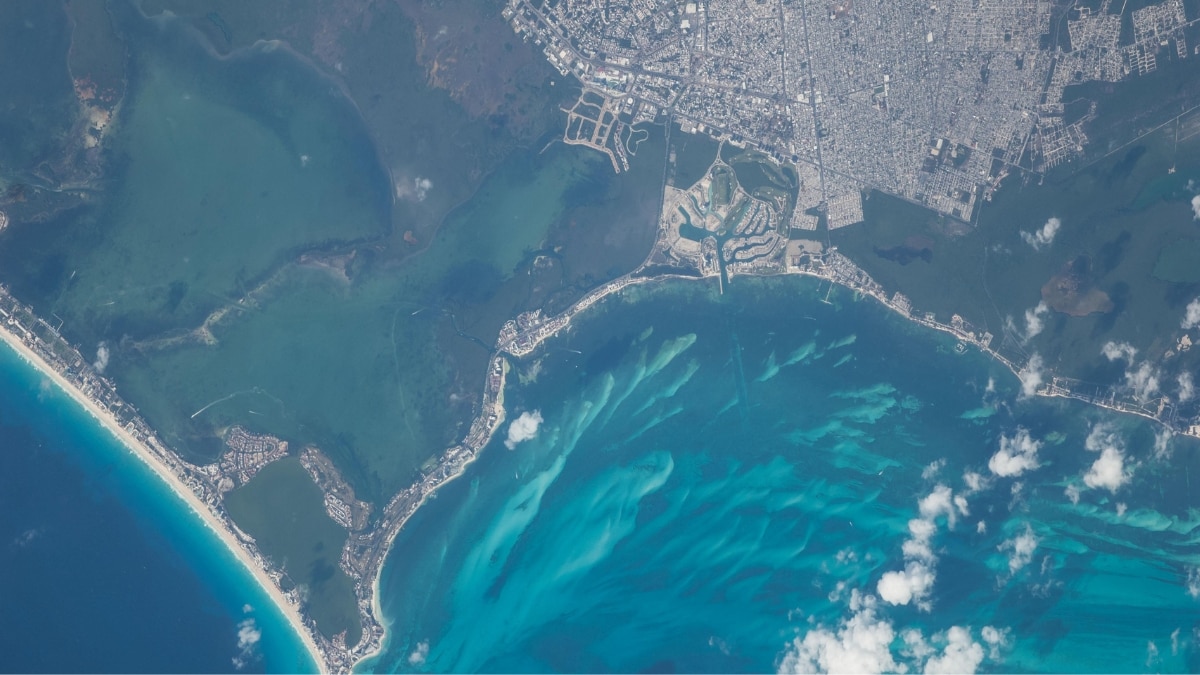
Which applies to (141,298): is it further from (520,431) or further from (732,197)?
(732,197)

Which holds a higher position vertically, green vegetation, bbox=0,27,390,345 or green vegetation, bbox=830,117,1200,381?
green vegetation, bbox=830,117,1200,381

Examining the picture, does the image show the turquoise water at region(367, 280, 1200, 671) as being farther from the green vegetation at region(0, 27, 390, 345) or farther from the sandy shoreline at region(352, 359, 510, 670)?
the green vegetation at region(0, 27, 390, 345)

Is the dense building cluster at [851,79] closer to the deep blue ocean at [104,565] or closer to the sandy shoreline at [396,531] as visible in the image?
the sandy shoreline at [396,531]

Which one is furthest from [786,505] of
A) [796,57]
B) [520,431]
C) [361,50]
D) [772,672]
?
[361,50]

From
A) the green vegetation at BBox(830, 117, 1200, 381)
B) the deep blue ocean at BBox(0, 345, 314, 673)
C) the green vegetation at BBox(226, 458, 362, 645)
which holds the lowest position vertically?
the deep blue ocean at BBox(0, 345, 314, 673)

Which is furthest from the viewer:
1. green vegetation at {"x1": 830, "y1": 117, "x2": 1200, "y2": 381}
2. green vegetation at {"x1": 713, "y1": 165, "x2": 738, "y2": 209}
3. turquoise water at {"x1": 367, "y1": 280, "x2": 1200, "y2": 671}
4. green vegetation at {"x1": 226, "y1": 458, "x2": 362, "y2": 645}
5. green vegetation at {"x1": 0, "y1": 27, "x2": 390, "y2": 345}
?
green vegetation at {"x1": 713, "y1": 165, "x2": 738, "y2": 209}

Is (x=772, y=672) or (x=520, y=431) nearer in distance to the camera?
(x=772, y=672)

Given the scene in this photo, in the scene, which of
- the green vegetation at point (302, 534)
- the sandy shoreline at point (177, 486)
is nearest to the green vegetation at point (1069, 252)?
the green vegetation at point (302, 534)

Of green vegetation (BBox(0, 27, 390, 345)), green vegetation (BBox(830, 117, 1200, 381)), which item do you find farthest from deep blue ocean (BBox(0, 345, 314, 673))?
green vegetation (BBox(830, 117, 1200, 381))
